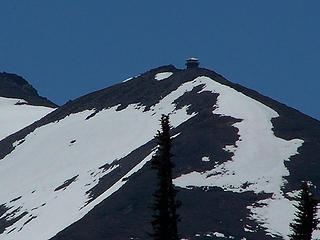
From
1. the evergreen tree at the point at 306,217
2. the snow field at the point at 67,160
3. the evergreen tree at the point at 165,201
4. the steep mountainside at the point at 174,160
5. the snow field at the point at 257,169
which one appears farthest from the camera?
the snow field at the point at 67,160

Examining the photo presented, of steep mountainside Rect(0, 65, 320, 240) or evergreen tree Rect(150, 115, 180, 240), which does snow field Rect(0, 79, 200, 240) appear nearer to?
steep mountainside Rect(0, 65, 320, 240)

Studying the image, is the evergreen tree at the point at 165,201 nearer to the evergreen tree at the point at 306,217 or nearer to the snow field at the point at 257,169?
the evergreen tree at the point at 306,217

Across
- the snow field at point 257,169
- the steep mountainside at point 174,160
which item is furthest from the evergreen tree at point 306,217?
the snow field at point 257,169

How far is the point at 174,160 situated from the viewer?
154 meters

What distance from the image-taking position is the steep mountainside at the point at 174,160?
454ft

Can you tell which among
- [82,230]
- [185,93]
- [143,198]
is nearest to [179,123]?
[185,93]

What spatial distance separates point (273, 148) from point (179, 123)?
19.5 meters

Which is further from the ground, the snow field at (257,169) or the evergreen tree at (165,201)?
the snow field at (257,169)

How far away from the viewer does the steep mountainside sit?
138500 mm

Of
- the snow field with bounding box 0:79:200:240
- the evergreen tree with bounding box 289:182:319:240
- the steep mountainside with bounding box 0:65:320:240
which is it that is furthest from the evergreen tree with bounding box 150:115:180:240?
the snow field with bounding box 0:79:200:240

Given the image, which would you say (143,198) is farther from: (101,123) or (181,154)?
(101,123)

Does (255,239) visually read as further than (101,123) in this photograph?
No

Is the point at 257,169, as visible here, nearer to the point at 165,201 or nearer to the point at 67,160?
the point at 67,160

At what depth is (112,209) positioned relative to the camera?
463 feet
